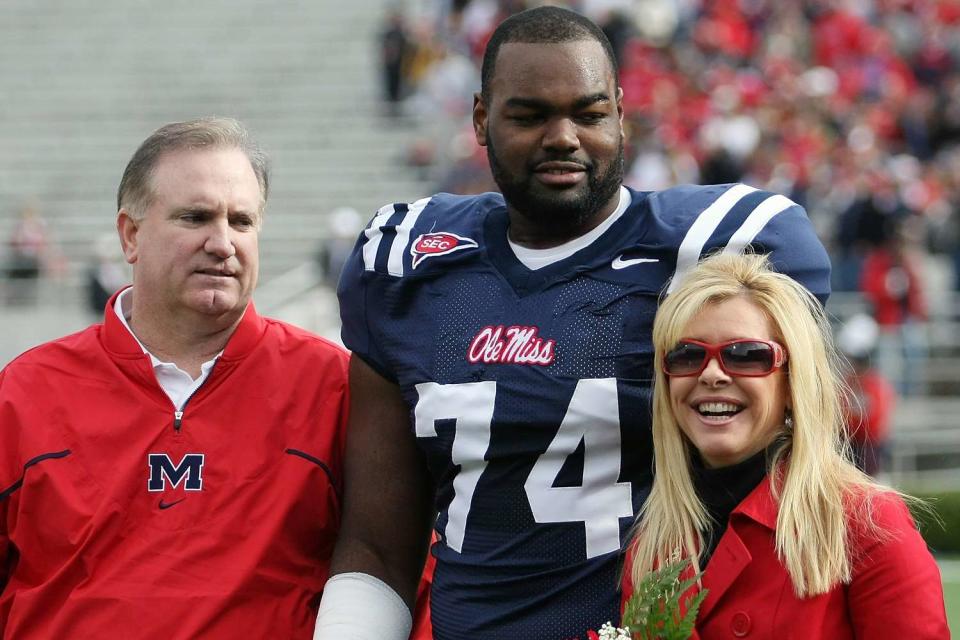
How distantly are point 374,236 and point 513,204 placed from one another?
35 centimetres

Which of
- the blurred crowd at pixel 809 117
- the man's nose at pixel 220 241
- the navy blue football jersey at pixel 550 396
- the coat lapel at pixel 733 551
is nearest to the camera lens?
the coat lapel at pixel 733 551

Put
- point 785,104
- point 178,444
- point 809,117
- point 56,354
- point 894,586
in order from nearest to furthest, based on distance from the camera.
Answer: point 894,586
point 178,444
point 56,354
point 809,117
point 785,104

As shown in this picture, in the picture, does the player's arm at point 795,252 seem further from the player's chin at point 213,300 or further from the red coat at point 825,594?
the player's chin at point 213,300

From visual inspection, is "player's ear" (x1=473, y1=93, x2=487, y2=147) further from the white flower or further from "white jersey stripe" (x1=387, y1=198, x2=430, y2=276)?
the white flower

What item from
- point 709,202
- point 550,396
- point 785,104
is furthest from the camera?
point 785,104

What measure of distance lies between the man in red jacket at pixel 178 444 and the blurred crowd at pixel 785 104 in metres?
7.95

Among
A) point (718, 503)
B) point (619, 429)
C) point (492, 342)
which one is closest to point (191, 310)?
point (492, 342)

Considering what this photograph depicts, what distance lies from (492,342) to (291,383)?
0.53 m

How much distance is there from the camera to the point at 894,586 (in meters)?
2.65

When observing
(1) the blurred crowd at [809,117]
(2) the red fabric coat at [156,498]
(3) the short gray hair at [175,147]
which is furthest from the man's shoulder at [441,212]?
(1) the blurred crowd at [809,117]

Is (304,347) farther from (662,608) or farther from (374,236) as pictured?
(662,608)

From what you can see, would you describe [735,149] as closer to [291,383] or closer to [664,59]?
[664,59]

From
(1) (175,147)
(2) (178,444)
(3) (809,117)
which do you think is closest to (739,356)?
(2) (178,444)

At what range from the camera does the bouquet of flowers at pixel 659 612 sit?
8.73 ft
